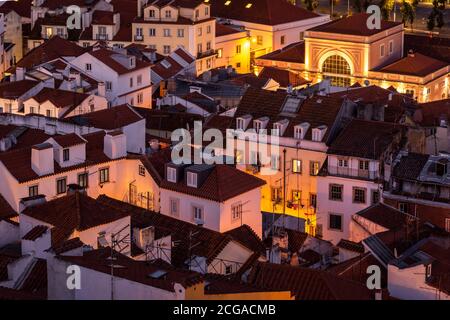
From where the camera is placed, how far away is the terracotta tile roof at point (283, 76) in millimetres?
76950

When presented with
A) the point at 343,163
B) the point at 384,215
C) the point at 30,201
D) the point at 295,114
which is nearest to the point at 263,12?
the point at 295,114

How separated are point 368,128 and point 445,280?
564 inches

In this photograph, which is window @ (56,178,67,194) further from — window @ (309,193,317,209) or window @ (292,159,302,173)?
window @ (309,193,317,209)

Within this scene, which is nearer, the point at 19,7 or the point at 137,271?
the point at 137,271

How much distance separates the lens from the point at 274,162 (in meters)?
56.0

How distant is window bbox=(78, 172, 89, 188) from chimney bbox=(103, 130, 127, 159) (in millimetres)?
1737

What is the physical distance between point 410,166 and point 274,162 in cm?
642

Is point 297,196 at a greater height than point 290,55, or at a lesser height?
lesser

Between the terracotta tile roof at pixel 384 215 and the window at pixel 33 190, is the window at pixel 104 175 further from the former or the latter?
the terracotta tile roof at pixel 384 215

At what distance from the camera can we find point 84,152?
1988 inches

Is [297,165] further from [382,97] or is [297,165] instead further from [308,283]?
[308,283]

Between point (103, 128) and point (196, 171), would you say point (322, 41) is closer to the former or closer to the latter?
point (103, 128)

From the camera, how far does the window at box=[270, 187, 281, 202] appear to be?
Result: 5584 cm

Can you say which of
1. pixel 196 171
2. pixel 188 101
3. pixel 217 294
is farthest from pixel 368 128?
pixel 217 294
